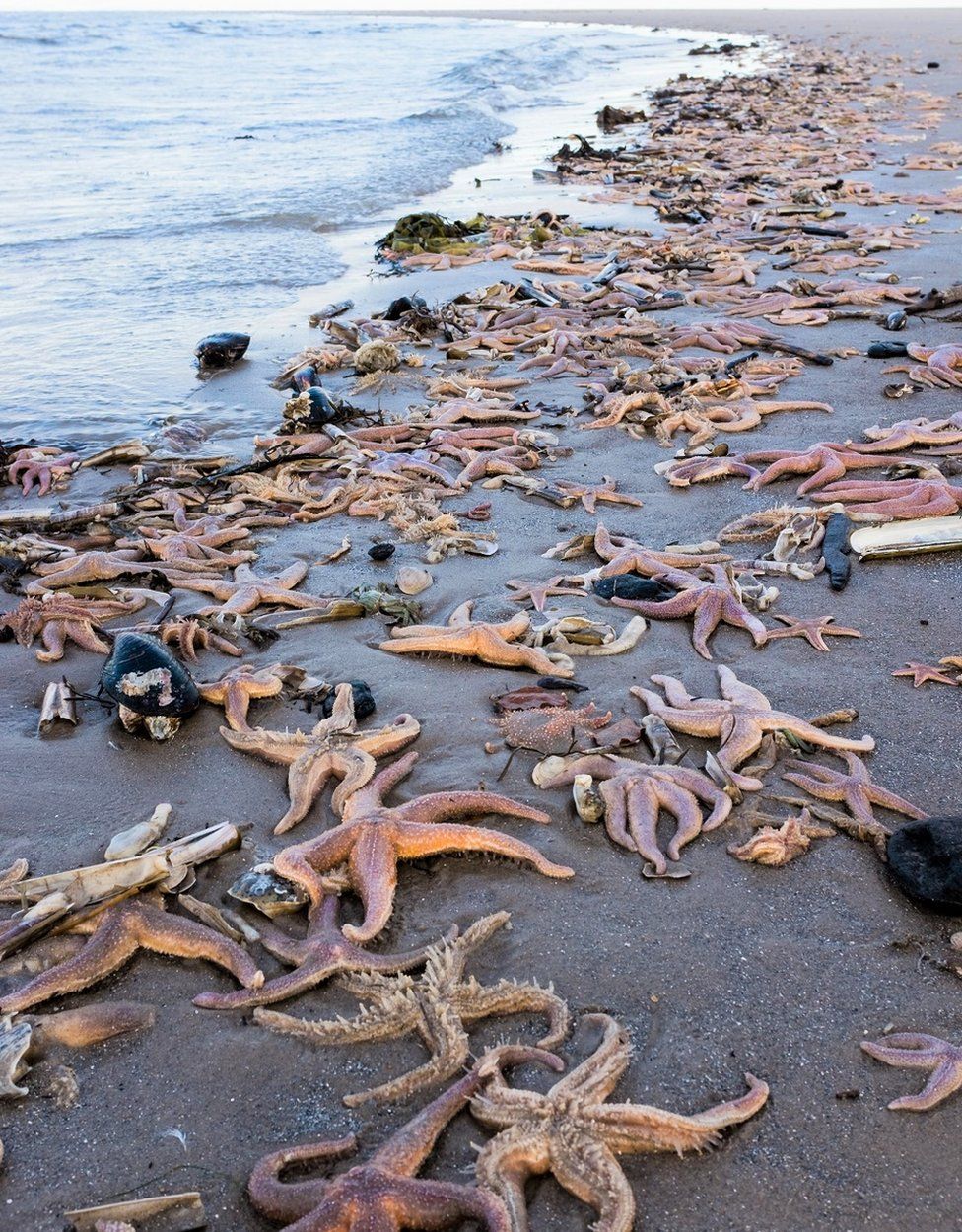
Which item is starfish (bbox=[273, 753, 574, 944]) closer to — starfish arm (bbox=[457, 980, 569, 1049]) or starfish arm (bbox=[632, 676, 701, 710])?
starfish arm (bbox=[457, 980, 569, 1049])

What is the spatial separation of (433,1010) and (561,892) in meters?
0.75

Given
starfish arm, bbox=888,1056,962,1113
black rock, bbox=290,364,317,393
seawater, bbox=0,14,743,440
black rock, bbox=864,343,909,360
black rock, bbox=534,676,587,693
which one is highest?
seawater, bbox=0,14,743,440

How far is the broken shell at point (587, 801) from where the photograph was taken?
3686 millimetres

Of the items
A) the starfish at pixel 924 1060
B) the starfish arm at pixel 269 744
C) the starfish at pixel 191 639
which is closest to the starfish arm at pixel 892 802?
the starfish at pixel 924 1060

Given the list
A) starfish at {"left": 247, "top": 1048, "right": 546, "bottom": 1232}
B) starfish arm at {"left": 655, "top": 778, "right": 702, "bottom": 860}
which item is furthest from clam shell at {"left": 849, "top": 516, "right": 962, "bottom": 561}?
starfish at {"left": 247, "top": 1048, "right": 546, "bottom": 1232}

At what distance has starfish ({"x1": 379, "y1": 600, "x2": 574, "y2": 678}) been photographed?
463 cm

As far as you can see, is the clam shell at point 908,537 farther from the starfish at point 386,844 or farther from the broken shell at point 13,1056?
the broken shell at point 13,1056

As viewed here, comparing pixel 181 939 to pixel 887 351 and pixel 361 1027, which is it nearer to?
pixel 361 1027

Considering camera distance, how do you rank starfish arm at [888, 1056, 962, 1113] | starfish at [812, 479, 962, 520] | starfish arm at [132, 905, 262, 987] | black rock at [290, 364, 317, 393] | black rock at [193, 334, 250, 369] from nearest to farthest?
starfish arm at [888, 1056, 962, 1113] < starfish arm at [132, 905, 262, 987] < starfish at [812, 479, 962, 520] < black rock at [290, 364, 317, 393] < black rock at [193, 334, 250, 369]

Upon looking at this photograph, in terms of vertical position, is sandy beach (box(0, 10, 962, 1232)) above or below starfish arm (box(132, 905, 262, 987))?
below

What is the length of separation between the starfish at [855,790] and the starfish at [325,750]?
167cm

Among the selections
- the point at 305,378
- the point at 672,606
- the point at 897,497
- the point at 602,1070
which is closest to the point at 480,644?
the point at 672,606

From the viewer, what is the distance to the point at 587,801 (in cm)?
371

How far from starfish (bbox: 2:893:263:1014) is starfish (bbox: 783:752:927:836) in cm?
224
